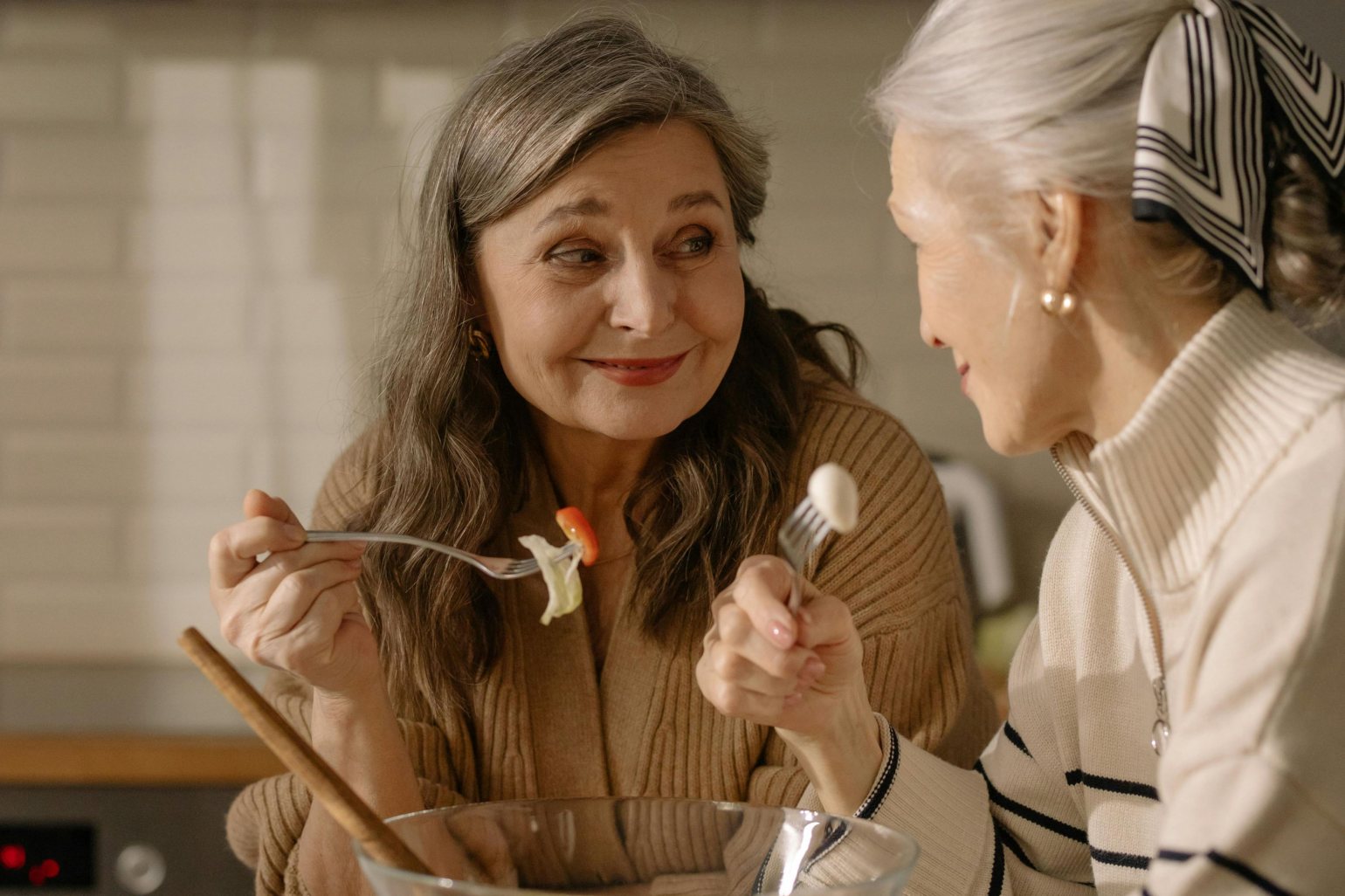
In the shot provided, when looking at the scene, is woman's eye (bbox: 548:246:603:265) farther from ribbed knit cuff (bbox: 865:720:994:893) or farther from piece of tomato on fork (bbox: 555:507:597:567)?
ribbed knit cuff (bbox: 865:720:994:893)

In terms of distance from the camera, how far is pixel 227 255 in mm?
2449

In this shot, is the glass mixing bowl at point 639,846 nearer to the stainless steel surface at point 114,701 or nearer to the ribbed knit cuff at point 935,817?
the ribbed knit cuff at point 935,817

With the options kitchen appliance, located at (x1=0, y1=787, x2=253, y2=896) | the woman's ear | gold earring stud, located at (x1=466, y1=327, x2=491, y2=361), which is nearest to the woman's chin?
the woman's ear

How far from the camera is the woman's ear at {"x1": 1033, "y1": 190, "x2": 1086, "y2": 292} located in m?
0.83

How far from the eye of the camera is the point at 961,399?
2400 mm

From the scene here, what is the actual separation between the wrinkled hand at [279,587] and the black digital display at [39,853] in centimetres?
106

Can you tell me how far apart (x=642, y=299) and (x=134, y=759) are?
45.3 inches

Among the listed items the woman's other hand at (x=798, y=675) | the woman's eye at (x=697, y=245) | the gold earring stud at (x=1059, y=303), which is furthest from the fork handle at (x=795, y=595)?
the woman's eye at (x=697, y=245)

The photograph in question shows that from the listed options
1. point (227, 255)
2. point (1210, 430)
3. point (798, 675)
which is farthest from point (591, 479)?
point (227, 255)

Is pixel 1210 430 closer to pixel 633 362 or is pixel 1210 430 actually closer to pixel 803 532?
pixel 803 532

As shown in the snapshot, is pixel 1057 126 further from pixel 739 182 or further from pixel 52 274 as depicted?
pixel 52 274

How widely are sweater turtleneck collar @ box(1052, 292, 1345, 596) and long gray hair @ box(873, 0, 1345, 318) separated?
0.04m

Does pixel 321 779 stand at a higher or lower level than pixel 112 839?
higher

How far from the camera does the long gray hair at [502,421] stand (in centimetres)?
136
